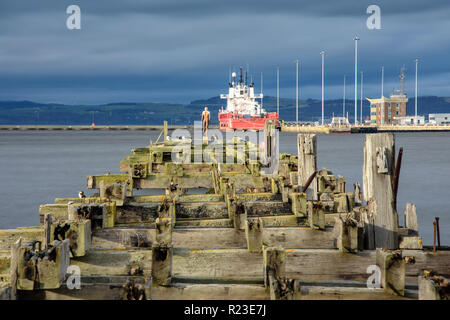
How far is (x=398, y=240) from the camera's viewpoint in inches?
322

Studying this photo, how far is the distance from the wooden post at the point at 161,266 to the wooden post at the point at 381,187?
339 cm

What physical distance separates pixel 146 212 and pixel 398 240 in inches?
189

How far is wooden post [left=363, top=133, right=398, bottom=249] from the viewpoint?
25.6 ft

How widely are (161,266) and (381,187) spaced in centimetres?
364

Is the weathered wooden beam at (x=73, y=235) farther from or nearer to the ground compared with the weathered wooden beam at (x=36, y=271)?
farther from the ground

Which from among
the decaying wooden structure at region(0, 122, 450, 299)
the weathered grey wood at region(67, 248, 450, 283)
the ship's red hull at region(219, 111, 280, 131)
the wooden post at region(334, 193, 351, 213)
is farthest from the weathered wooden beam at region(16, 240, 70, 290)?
the ship's red hull at region(219, 111, 280, 131)

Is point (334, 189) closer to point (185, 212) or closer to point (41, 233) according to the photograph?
point (185, 212)

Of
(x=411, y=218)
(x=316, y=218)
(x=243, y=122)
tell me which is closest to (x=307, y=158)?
(x=411, y=218)

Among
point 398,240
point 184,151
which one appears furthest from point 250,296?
point 184,151

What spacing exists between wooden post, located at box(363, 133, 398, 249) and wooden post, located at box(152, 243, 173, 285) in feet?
11.1

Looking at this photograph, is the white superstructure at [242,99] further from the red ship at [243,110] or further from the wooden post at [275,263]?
the wooden post at [275,263]

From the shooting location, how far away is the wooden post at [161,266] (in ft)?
20.2

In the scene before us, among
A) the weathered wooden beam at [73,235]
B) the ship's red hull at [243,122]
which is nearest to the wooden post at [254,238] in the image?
the weathered wooden beam at [73,235]

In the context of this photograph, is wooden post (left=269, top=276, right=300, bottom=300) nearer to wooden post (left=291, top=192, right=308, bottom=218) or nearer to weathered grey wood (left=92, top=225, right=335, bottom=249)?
weathered grey wood (left=92, top=225, right=335, bottom=249)
